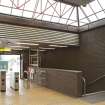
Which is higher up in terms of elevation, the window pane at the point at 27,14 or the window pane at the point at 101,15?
the window pane at the point at 27,14

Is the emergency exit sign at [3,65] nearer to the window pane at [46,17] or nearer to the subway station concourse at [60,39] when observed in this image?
the subway station concourse at [60,39]

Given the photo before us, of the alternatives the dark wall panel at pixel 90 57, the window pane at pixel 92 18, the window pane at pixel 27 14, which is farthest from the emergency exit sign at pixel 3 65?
the window pane at pixel 92 18

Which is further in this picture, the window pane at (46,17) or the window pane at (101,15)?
the window pane at (46,17)

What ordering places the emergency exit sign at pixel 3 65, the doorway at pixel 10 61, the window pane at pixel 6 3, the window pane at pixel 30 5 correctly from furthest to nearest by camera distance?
the emergency exit sign at pixel 3 65, the doorway at pixel 10 61, the window pane at pixel 30 5, the window pane at pixel 6 3

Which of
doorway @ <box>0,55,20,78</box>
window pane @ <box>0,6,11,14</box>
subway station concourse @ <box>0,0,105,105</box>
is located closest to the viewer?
subway station concourse @ <box>0,0,105,105</box>

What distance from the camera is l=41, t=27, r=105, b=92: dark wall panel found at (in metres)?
9.53

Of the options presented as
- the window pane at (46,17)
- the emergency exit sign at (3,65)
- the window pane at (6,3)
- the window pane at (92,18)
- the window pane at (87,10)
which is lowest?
the emergency exit sign at (3,65)

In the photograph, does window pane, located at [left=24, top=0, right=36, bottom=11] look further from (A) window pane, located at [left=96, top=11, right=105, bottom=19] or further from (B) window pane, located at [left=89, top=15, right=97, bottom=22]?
(A) window pane, located at [left=96, top=11, right=105, bottom=19]

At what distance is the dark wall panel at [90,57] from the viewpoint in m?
9.53

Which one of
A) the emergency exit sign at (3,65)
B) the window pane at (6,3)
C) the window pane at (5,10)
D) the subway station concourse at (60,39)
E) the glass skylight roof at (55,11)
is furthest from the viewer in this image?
the emergency exit sign at (3,65)

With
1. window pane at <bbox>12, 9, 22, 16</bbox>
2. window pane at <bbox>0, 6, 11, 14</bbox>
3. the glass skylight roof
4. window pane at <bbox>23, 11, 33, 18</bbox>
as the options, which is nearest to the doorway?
window pane at <bbox>23, 11, 33, 18</bbox>

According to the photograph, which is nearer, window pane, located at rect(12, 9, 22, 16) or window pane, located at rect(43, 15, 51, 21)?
window pane, located at rect(12, 9, 22, 16)

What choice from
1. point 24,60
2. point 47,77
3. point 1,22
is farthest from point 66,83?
point 24,60

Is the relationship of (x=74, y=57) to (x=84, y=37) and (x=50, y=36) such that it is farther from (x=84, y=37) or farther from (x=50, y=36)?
(x=50, y=36)
